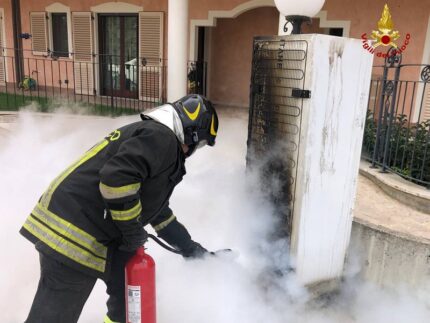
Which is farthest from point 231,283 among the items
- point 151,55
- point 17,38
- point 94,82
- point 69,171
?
point 17,38

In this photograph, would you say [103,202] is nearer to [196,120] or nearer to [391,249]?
[196,120]

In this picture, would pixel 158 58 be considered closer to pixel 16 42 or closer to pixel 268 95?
pixel 16 42

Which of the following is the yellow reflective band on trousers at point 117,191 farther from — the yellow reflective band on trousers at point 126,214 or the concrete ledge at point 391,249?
the concrete ledge at point 391,249

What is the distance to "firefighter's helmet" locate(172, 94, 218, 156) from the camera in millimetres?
2107

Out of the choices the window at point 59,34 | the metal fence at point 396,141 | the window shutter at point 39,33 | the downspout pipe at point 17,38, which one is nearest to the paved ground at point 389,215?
the metal fence at point 396,141

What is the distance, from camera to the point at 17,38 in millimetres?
12180

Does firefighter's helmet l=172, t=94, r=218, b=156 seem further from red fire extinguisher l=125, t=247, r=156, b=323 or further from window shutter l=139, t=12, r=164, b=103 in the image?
window shutter l=139, t=12, r=164, b=103

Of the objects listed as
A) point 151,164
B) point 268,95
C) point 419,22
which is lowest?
point 151,164

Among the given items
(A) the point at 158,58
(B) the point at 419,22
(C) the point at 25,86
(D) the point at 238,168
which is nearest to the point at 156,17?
(A) the point at 158,58

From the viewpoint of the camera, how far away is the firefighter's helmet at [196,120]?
2107 millimetres

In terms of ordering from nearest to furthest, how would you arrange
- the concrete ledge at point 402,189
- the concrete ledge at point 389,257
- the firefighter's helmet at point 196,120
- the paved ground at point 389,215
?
1. the firefighter's helmet at point 196,120
2. the concrete ledge at point 389,257
3. the paved ground at point 389,215
4. the concrete ledge at point 402,189

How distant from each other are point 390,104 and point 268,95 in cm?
262

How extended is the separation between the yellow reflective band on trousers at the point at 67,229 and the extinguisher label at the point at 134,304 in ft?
1.01

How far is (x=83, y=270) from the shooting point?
2.04 meters
